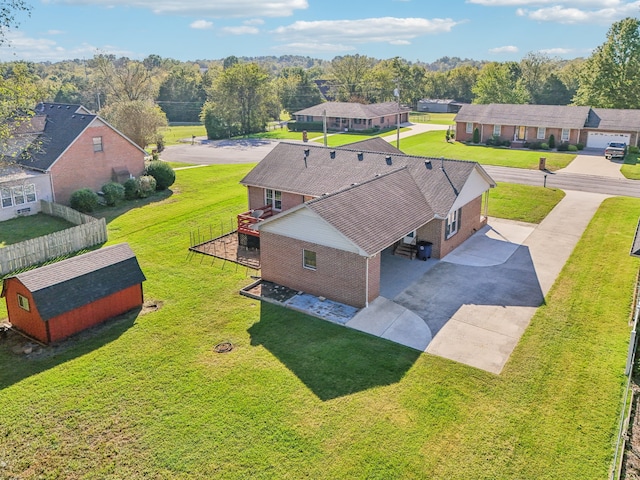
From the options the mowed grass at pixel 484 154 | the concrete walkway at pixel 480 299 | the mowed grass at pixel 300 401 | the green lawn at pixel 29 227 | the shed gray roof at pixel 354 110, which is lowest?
the mowed grass at pixel 300 401

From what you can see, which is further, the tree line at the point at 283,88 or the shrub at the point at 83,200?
the tree line at the point at 283,88

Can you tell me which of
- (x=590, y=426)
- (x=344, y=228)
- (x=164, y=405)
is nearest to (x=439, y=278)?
(x=344, y=228)

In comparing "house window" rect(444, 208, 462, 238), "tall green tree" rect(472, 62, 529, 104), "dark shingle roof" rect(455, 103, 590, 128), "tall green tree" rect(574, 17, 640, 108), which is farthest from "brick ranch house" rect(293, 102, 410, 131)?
"house window" rect(444, 208, 462, 238)

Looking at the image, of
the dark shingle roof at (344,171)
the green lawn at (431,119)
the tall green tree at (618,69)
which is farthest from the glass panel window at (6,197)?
the green lawn at (431,119)

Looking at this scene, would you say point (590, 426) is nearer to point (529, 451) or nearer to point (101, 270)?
point (529, 451)

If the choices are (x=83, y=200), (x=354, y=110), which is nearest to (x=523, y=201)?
(x=83, y=200)

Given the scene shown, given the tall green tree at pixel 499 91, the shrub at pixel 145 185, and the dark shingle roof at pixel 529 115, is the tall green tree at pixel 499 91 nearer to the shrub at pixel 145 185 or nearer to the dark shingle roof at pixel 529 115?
the dark shingle roof at pixel 529 115
